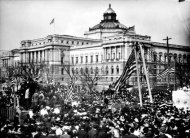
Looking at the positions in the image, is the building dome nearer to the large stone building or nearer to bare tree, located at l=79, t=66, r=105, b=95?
the large stone building

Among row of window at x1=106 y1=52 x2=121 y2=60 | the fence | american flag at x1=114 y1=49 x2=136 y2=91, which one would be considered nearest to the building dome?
row of window at x1=106 y1=52 x2=121 y2=60

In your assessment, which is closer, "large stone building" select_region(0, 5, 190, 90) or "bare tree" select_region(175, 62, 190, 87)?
"bare tree" select_region(175, 62, 190, 87)

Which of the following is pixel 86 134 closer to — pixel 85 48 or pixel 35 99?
pixel 35 99

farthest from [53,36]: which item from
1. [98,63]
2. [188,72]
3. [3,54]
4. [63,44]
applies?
[188,72]

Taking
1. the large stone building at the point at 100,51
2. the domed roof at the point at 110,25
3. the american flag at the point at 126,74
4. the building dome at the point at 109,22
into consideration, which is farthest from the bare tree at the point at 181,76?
the building dome at the point at 109,22

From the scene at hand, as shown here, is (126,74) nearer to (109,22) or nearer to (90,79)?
(90,79)

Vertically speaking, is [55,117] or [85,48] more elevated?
A: [85,48]

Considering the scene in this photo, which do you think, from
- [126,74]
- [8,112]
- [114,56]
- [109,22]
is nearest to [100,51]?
[114,56]

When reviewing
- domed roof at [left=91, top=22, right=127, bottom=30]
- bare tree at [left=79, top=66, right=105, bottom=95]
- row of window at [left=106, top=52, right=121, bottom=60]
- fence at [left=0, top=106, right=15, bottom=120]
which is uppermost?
domed roof at [left=91, top=22, right=127, bottom=30]
